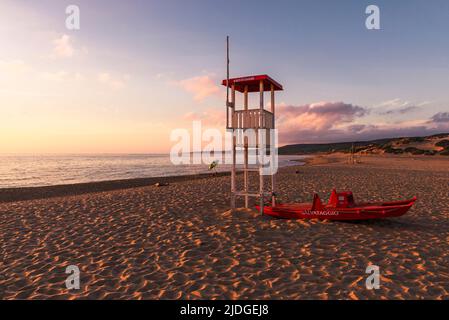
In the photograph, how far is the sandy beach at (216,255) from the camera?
582 cm

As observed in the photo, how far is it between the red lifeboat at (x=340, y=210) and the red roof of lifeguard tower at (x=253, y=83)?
478cm

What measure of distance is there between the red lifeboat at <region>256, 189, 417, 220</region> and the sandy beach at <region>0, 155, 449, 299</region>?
37cm

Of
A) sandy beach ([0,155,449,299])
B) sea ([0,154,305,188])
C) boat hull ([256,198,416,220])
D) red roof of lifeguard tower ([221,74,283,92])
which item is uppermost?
red roof of lifeguard tower ([221,74,283,92])

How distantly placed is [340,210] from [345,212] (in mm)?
184

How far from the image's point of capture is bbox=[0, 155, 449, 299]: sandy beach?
19.1 feet

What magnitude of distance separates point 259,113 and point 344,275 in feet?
21.4

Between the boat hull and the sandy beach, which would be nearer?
the sandy beach

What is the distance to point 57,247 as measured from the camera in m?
8.55

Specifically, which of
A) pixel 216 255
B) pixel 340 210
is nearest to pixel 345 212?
pixel 340 210

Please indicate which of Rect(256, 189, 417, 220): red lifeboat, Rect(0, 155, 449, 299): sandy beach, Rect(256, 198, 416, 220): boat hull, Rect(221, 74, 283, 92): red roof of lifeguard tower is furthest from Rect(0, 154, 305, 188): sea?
Rect(256, 189, 417, 220): red lifeboat

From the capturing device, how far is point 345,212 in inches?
413

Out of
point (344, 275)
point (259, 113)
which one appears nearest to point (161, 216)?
point (259, 113)

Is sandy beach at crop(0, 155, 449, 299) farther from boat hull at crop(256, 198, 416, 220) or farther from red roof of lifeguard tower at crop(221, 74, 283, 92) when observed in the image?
red roof of lifeguard tower at crop(221, 74, 283, 92)
